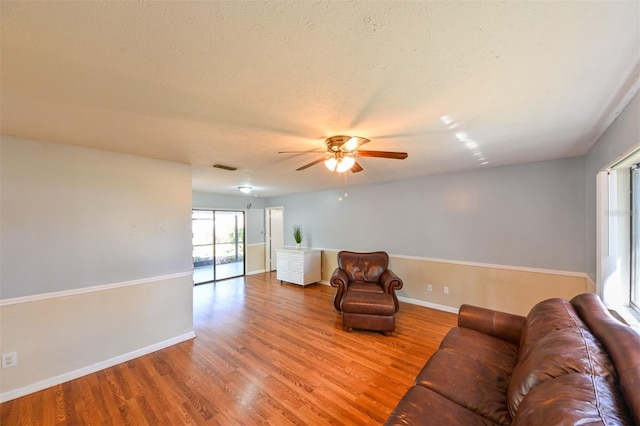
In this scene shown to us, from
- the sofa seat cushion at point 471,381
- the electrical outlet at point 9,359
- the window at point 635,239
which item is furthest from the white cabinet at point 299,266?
the window at point 635,239

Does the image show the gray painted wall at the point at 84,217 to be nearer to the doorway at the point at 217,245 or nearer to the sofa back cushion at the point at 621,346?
the doorway at the point at 217,245

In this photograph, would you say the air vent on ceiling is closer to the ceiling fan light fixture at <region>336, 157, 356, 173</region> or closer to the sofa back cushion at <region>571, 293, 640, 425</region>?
the ceiling fan light fixture at <region>336, 157, 356, 173</region>

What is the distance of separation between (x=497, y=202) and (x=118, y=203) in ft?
16.4

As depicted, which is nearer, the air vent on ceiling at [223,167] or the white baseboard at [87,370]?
the white baseboard at [87,370]

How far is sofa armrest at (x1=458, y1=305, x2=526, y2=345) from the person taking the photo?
6.68 ft

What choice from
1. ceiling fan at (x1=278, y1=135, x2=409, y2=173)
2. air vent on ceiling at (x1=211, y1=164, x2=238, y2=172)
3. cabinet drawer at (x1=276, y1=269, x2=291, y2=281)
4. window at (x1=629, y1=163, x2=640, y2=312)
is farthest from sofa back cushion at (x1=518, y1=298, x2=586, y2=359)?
cabinet drawer at (x1=276, y1=269, x2=291, y2=281)

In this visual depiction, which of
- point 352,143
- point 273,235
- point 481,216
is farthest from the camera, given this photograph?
point 273,235

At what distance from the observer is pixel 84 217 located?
2.48 metres

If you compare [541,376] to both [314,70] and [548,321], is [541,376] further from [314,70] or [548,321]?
[314,70]

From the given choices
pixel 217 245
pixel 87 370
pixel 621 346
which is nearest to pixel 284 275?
pixel 217 245

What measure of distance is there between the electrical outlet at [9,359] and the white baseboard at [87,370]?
22 cm

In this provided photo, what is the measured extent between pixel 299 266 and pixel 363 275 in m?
1.88

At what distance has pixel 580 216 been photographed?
117 inches

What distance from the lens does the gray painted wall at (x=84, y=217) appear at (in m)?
2.14
